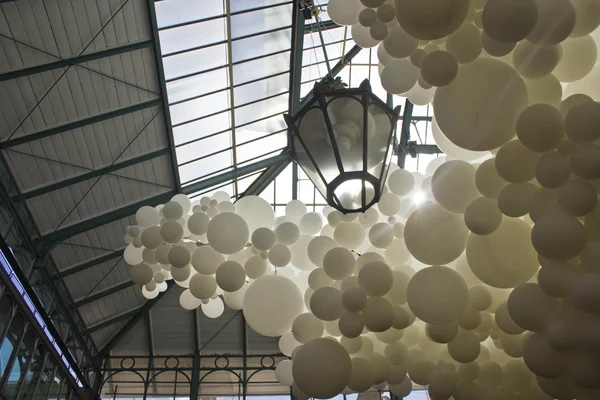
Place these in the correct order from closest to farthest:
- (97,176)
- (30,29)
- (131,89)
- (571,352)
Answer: (571,352) → (30,29) → (131,89) → (97,176)

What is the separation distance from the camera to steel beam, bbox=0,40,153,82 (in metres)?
5.86

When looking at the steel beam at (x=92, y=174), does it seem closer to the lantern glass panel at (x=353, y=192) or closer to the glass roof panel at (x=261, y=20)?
the glass roof panel at (x=261, y=20)

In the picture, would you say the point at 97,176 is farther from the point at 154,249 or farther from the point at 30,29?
the point at 154,249

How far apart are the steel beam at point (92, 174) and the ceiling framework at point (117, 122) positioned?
2 centimetres

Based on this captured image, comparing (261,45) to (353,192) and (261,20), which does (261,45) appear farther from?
(353,192)

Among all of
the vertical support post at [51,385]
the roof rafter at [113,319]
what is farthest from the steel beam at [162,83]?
the vertical support post at [51,385]

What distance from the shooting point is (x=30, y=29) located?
569 centimetres

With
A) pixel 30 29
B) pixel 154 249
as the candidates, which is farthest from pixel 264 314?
pixel 30 29

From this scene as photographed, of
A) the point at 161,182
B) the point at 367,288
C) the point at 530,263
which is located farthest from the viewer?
the point at 161,182

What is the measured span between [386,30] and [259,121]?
22.1ft

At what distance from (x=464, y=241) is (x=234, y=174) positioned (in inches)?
297

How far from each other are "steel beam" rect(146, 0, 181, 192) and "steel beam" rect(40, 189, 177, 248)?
17.9 inches

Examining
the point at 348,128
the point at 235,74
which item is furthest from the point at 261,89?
the point at 348,128

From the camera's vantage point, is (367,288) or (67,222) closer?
(367,288)
